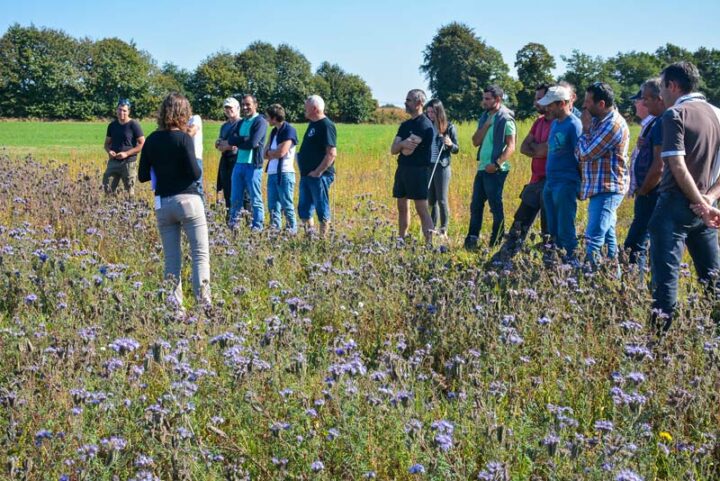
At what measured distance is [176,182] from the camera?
5496 millimetres

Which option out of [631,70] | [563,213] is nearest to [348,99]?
[631,70]

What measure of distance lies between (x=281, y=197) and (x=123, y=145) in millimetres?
3206

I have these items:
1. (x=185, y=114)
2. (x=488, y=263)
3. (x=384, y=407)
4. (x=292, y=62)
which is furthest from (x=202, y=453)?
(x=292, y=62)

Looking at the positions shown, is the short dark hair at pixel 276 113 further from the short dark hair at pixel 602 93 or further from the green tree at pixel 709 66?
the green tree at pixel 709 66

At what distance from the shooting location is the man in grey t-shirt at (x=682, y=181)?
4.48 meters

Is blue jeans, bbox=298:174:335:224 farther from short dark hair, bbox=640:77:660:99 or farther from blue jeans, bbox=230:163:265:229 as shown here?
short dark hair, bbox=640:77:660:99

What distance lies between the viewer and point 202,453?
2.81 m

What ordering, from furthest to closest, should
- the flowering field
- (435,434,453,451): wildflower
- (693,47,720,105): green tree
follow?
1. (693,47,720,105): green tree
2. the flowering field
3. (435,434,453,451): wildflower

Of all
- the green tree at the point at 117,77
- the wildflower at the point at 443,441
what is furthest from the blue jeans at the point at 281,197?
the green tree at the point at 117,77

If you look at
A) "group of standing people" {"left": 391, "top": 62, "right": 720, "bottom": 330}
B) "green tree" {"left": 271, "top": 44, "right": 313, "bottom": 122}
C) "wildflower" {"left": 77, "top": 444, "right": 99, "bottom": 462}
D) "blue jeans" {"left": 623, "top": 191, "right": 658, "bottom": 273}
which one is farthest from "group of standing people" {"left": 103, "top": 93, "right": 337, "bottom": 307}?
"green tree" {"left": 271, "top": 44, "right": 313, "bottom": 122}

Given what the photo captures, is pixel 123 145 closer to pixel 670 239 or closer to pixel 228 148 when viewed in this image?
pixel 228 148

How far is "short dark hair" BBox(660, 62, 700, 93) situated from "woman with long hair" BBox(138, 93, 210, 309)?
3.52 meters

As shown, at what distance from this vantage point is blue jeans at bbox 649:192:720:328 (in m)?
4.61

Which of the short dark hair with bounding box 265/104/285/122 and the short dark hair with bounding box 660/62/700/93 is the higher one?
the short dark hair with bounding box 660/62/700/93
